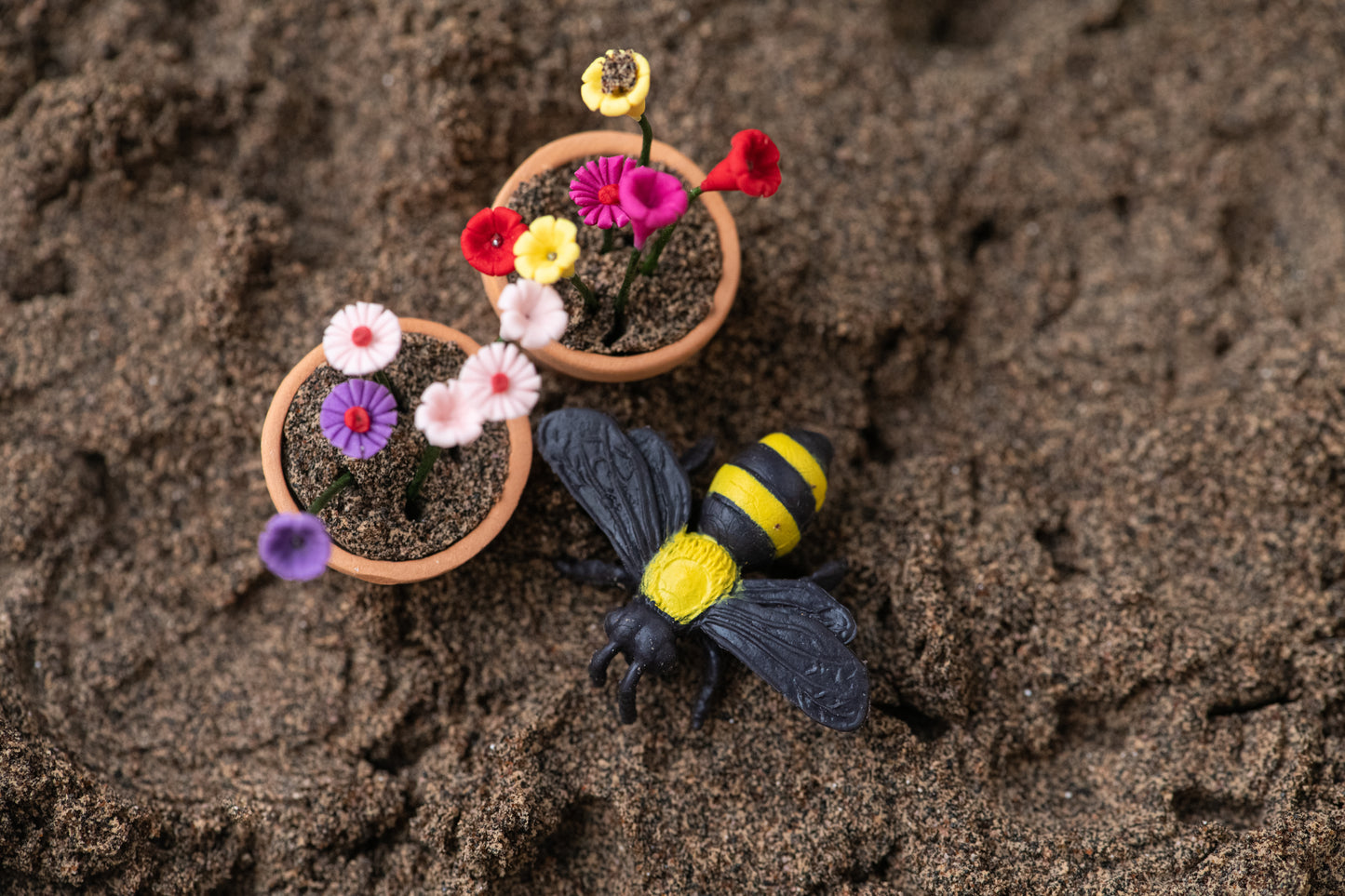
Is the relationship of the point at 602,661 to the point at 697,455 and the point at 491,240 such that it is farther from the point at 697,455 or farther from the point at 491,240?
the point at 491,240

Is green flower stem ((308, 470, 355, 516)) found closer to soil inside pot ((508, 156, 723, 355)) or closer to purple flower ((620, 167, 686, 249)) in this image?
soil inside pot ((508, 156, 723, 355))

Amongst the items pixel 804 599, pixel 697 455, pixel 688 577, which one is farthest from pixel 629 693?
pixel 697 455

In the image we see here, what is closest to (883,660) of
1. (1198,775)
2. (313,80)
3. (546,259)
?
(1198,775)

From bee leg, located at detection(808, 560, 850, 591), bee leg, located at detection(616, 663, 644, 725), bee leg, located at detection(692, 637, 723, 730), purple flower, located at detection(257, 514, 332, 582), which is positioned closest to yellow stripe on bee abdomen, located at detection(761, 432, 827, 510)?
bee leg, located at detection(808, 560, 850, 591)

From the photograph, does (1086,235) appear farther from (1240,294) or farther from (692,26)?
(692,26)

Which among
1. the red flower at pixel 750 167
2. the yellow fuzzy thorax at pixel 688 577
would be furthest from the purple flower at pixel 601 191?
the yellow fuzzy thorax at pixel 688 577
